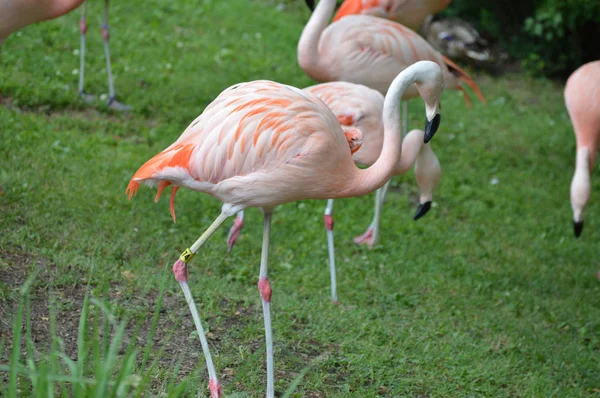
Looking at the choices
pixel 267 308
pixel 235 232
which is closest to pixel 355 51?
pixel 235 232

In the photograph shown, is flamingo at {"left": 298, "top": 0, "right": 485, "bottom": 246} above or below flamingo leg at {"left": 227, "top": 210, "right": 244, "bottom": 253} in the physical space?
above

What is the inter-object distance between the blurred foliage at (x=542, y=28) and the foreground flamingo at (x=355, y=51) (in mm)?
4290

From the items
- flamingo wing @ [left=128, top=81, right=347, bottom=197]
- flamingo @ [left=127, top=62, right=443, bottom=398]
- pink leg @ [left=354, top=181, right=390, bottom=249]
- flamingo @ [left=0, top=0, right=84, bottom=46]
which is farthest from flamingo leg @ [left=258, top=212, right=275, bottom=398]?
flamingo @ [left=0, top=0, right=84, bottom=46]

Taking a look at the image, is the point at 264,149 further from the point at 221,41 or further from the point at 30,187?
the point at 221,41

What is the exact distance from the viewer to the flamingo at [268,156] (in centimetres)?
346

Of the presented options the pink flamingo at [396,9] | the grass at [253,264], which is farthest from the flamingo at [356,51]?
the pink flamingo at [396,9]

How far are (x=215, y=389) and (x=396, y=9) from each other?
4.43 m

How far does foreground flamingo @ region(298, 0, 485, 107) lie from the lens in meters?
5.47

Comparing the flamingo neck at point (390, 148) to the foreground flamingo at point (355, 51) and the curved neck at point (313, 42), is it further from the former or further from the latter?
the curved neck at point (313, 42)

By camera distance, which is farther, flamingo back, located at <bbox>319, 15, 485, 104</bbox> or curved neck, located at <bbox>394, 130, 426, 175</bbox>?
flamingo back, located at <bbox>319, 15, 485, 104</bbox>

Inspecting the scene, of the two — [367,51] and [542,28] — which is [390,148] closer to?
[367,51]

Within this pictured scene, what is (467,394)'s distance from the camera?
4016 millimetres

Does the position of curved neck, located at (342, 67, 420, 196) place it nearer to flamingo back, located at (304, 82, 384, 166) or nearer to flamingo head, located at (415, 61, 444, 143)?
flamingo head, located at (415, 61, 444, 143)

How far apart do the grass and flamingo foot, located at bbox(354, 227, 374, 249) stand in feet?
0.25
